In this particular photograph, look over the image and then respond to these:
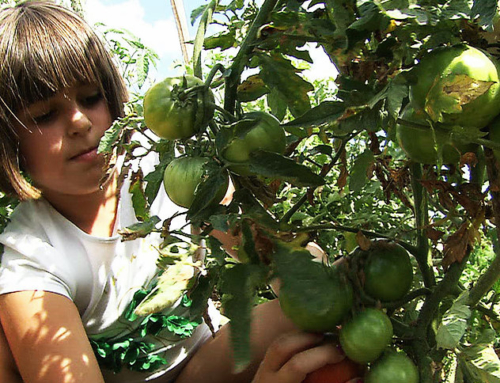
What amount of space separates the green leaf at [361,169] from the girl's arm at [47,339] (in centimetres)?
62

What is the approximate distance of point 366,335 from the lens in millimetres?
592

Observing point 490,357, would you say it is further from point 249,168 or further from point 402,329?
point 249,168

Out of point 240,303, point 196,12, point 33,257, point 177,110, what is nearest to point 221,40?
point 196,12

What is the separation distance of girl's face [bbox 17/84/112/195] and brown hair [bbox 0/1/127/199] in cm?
2

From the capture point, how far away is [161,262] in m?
0.60

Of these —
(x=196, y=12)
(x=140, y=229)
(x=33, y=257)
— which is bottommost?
(x=33, y=257)

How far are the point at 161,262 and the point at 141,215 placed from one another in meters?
0.18

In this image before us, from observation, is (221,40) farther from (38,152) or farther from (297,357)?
(38,152)

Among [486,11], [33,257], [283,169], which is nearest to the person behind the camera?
[486,11]

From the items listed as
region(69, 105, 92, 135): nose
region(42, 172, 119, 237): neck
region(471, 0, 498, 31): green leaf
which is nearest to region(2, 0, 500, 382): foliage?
region(471, 0, 498, 31): green leaf

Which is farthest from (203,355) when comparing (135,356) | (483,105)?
(483,105)

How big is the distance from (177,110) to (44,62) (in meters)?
0.62

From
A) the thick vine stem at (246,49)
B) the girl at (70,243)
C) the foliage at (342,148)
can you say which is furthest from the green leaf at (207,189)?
the girl at (70,243)

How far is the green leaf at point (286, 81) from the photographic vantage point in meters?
0.62
